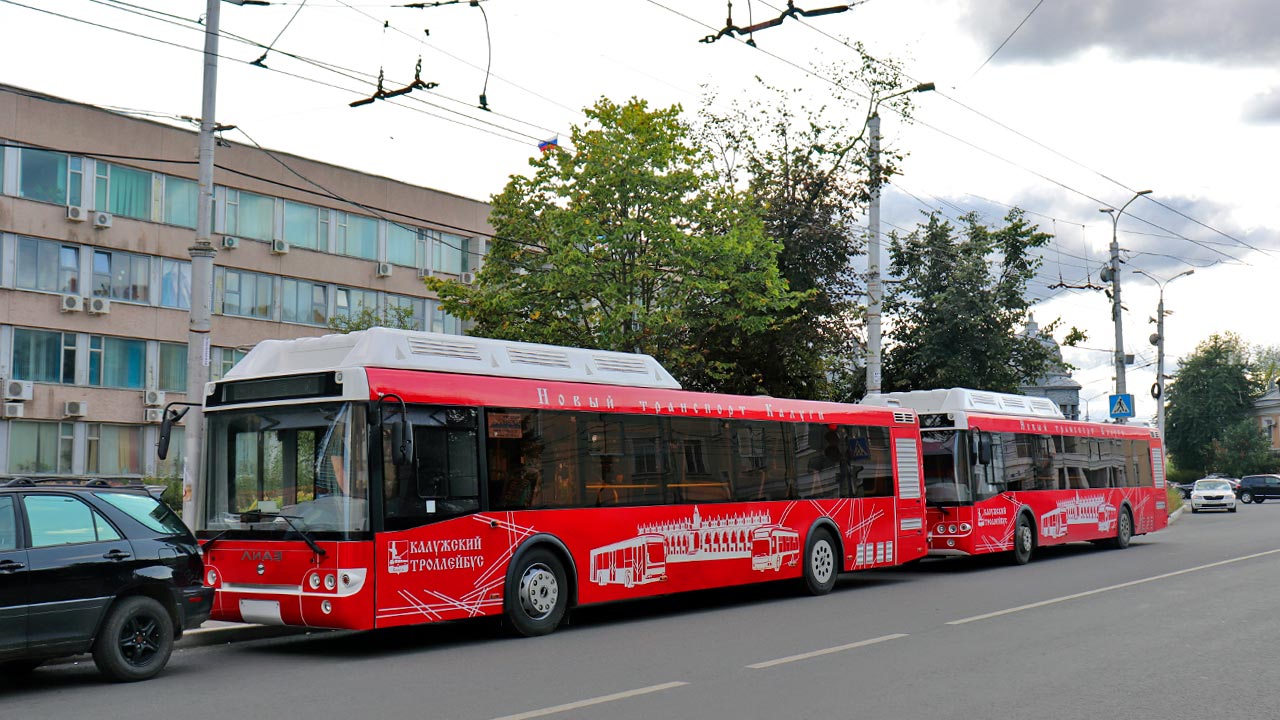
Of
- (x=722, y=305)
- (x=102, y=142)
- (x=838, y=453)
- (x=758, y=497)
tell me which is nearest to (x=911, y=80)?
(x=722, y=305)

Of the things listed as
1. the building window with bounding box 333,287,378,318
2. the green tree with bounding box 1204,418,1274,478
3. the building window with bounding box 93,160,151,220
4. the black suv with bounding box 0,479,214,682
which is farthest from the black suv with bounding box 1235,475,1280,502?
the black suv with bounding box 0,479,214,682

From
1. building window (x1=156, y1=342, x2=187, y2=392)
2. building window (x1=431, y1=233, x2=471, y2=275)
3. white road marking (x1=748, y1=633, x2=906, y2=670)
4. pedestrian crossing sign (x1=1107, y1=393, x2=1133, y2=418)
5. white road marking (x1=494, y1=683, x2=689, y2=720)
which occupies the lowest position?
white road marking (x1=748, y1=633, x2=906, y2=670)

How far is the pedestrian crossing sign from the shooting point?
1519 inches

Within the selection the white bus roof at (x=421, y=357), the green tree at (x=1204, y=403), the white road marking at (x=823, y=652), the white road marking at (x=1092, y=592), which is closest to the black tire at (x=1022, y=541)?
the white road marking at (x=1092, y=592)

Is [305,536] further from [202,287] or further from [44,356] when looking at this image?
[44,356]

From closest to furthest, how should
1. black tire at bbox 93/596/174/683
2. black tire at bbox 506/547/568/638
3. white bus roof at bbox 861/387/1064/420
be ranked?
1. black tire at bbox 93/596/174/683
2. black tire at bbox 506/547/568/638
3. white bus roof at bbox 861/387/1064/420

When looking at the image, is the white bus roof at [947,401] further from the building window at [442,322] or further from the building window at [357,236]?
the building window at [442,322]

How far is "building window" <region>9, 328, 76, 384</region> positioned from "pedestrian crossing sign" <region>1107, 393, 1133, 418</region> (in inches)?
1320

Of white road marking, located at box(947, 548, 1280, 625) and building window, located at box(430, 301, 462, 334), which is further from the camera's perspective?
building window, located at box(430, 301, 462, 334)

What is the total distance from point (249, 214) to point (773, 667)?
126 ft

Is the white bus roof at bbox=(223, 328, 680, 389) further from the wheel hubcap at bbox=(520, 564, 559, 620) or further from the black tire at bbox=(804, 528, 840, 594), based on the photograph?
the black tire at bbox=(804, 528, 840, 594)

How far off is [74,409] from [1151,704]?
3809 cm

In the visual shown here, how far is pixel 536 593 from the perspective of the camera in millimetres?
12938

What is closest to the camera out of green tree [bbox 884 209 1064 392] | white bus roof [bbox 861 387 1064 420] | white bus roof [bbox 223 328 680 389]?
white bus roof [bbox 223 328 680 389]
